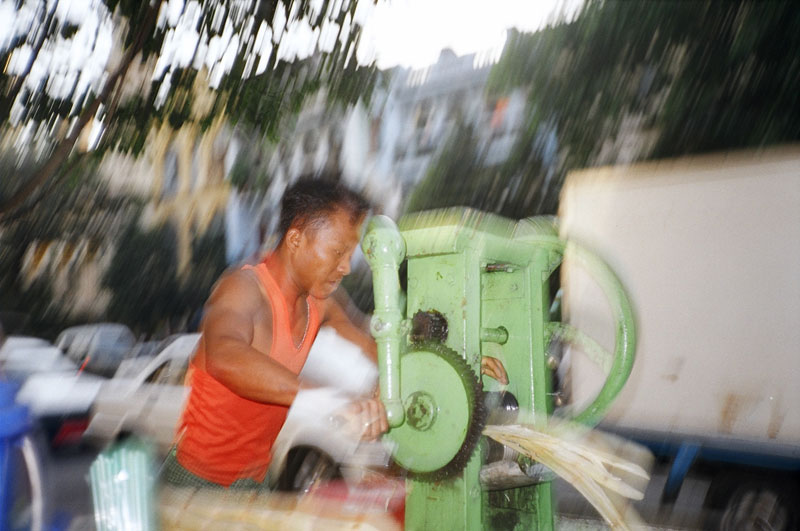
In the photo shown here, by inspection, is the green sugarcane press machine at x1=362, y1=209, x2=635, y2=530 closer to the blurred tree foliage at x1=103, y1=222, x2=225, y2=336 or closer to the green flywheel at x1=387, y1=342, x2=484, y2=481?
the green flywheel at x1=387, y1=342, x2=484, y2=481

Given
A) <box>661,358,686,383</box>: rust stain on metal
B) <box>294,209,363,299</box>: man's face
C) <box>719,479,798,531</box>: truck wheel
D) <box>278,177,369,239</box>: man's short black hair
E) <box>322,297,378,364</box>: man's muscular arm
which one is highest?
<box>278,177,369,239</box>: man's short black hair

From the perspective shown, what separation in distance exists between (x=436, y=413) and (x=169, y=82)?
3.09 meters

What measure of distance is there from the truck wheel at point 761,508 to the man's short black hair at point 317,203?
327 centimetres

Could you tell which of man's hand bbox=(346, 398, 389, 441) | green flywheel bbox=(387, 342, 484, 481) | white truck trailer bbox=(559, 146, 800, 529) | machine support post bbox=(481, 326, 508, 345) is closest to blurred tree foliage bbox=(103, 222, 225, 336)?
white truck trailer bbox=(559, 146, 800, 529)

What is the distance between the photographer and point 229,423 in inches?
102

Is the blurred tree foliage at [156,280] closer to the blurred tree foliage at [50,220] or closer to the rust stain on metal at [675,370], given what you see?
the blurred tree foliage at [50,220]

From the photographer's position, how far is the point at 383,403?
190 centimetres

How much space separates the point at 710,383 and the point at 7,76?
4.90 metres

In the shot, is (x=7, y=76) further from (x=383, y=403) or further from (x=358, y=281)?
(x=358, y=281)

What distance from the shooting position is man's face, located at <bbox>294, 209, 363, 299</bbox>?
2.59 metres

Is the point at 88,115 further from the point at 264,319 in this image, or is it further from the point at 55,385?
the point at 55,385

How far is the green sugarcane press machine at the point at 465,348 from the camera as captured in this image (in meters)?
1.99

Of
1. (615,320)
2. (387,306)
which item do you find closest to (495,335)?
(615,320)

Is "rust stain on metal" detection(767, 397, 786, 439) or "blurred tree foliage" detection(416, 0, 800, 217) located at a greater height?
"blurred tree foliage" detection(416, 0, 800, 217)
